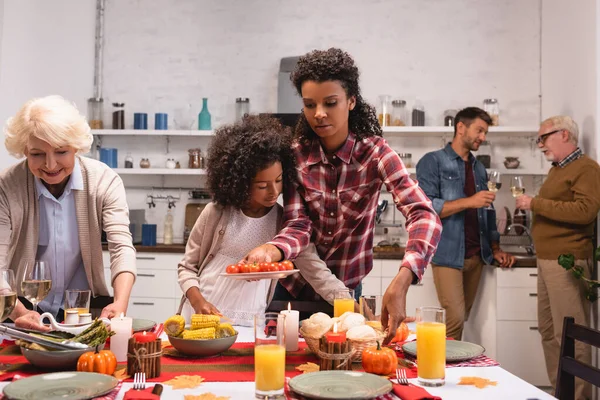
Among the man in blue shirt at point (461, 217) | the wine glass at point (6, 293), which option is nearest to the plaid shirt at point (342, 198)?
the wine glass at point (6, 293)

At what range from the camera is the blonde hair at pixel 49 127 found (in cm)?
213

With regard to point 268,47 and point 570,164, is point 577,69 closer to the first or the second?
point 570,164

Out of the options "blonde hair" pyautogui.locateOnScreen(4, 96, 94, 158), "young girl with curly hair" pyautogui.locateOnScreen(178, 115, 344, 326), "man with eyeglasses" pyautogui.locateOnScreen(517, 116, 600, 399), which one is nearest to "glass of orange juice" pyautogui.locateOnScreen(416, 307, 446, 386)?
"young girl with curly hair" pyautogui.locateOnScreen(178, 115, 344, 326)

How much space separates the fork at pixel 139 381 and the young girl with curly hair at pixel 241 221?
799 millimetres

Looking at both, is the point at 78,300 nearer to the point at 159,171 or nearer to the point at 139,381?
the point at 139,381

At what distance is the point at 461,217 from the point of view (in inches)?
175

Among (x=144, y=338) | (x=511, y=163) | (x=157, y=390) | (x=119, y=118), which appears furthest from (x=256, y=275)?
(x=119, y=118)

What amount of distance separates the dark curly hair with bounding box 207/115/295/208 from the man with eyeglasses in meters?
2.24

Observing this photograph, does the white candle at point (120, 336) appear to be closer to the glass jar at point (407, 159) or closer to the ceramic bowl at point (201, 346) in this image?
the ceramic bowl at point (201, 346)

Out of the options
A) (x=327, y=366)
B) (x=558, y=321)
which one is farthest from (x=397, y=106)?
(x=327, y=366)

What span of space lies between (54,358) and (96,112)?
4251 mm

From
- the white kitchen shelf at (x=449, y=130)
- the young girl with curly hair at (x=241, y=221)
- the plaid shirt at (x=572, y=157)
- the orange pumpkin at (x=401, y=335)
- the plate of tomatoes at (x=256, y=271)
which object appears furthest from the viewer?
the white kitchen shelf at (x=449, y=130)

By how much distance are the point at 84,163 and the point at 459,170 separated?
9.48ft

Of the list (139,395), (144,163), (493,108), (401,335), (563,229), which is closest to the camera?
(139,395)
